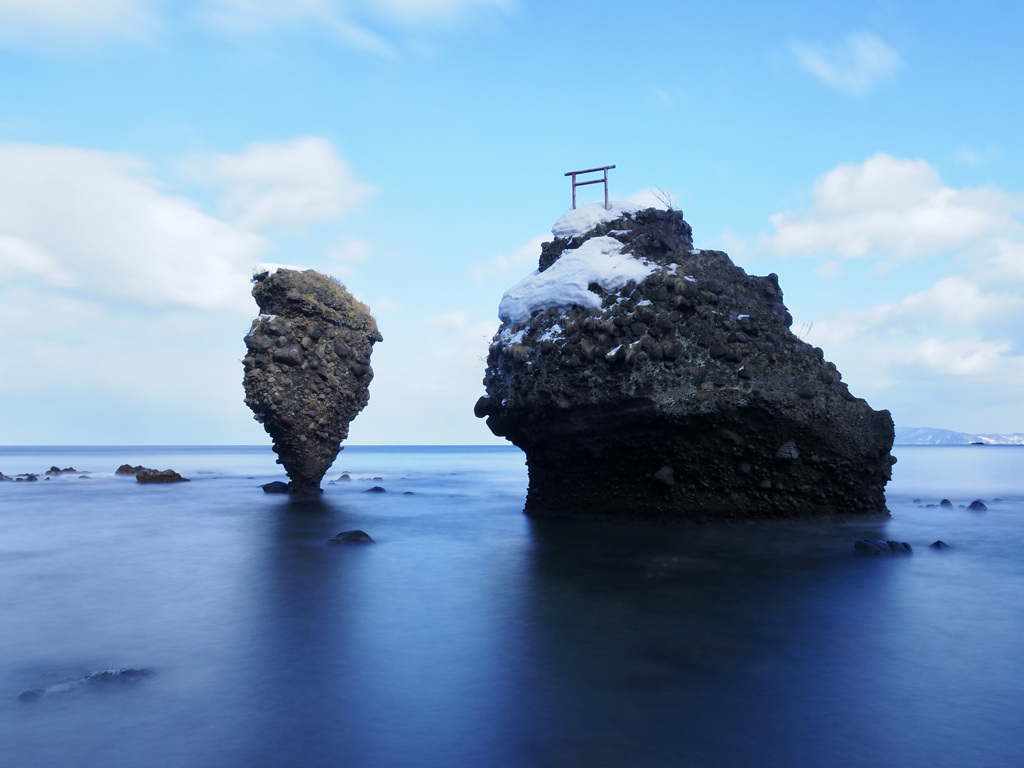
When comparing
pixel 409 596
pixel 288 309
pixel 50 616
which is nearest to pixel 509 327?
pixel 288 309

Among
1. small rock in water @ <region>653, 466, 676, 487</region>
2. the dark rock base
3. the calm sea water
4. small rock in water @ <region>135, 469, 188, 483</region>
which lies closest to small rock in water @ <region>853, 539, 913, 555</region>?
the calm sea water

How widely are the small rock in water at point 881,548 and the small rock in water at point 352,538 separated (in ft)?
26.1

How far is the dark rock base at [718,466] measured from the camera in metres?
12.6

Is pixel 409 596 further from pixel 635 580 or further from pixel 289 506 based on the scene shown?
pixel 289 506

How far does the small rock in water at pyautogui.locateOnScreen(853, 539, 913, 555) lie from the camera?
10.1m

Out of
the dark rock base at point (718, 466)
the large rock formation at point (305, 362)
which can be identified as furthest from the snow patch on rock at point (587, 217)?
the large rock formation at point (305, 362)

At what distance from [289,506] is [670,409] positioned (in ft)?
35.9

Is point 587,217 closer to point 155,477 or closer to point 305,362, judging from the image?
point 305,362

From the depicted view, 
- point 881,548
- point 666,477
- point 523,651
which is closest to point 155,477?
point 666,477

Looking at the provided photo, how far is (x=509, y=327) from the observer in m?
15.7

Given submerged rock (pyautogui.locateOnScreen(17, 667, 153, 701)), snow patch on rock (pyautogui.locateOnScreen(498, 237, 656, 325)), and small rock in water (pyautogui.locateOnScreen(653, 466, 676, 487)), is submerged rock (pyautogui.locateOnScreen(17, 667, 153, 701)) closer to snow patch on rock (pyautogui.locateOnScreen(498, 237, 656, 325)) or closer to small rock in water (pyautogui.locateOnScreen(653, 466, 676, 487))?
small rock in water (pyautogui.locateOnScreen(653, 466, 676, 487))

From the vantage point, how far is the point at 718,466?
12.9 meters

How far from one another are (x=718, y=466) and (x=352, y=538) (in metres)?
6.87

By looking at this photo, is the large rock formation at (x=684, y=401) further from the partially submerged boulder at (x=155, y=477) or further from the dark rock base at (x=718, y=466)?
the partially submerged boulder at (x=155, y=477)
